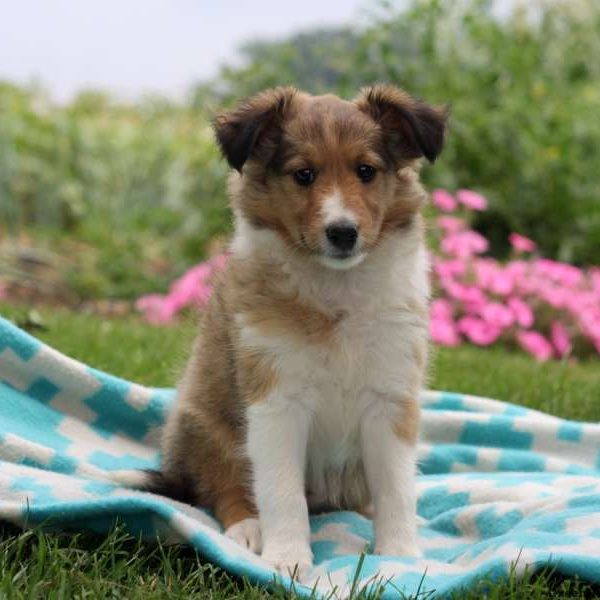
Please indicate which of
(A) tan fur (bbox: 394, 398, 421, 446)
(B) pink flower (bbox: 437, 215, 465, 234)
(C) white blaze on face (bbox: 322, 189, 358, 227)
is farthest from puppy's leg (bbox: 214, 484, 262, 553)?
(B) pink flower (bbox: 437, 215, 465, 234)

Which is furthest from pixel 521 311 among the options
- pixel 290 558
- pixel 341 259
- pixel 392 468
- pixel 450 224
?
pixel 290 558

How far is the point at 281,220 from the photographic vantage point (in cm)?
371

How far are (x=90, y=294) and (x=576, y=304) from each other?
16.8 ft

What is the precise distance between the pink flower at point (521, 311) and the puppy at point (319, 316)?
548 cm

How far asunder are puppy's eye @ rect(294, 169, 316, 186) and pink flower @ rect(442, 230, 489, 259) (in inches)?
234

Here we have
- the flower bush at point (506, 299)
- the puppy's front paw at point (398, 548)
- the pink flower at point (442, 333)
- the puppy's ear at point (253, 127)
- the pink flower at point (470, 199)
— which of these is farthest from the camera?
the pink flower at point (470, 199)

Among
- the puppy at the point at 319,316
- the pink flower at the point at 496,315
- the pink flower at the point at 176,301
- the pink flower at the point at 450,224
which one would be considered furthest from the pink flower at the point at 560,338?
the puppy at the point at 319,316

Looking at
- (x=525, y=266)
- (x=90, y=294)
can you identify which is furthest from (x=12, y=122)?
(x=525, y=266)

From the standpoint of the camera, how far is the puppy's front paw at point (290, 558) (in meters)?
3.37

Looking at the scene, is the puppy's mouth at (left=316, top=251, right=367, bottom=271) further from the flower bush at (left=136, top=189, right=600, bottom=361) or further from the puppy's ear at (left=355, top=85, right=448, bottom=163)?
the flower bush at (left=136, top=189, right=600, bottom=361)

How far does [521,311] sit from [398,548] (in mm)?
5904

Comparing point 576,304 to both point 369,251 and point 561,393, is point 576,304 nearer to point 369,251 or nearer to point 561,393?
point 561,393

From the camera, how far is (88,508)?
Result: 3365 mm

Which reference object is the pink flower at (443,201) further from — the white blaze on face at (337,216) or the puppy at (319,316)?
the white blaze on face at (337,216)
